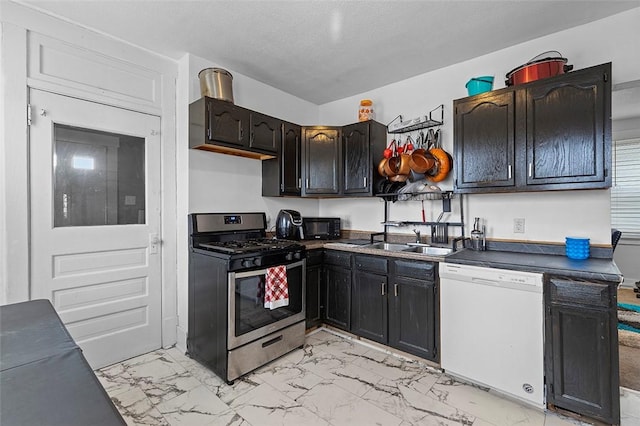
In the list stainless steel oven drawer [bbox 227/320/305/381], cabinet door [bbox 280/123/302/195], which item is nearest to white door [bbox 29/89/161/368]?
stainless steel oven drawer [bbox 227/320/305/381]

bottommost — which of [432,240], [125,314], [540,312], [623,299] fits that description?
[623,299]

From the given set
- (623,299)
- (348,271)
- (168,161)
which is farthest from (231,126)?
(623,299)

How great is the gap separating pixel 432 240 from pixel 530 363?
1.26 m

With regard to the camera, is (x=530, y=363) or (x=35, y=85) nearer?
(x=530, y=363)

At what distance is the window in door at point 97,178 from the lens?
2238 mm

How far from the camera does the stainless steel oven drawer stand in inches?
87.4

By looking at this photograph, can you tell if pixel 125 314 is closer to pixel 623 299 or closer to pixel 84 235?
pixel 84 235

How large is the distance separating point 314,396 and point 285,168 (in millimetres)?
2090

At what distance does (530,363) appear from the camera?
1.89 metres

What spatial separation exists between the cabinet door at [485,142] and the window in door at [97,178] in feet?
8.79

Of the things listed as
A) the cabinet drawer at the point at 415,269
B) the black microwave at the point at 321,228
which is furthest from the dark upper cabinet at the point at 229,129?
the cabinet drawer at the point at 415,269

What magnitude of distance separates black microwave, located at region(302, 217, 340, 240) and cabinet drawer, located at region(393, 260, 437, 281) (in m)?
1.06

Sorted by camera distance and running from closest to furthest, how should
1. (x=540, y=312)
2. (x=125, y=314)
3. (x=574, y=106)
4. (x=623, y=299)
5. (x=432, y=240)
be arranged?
(x=540, y=312), (x=574, y=106), (x=125, y=314), (x=432, y=240), (x=623, y=299)

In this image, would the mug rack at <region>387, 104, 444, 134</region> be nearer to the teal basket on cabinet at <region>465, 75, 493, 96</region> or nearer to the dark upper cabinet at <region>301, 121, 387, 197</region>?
the dark upper cabinet at <region>301, 121, 387, 197</region>
